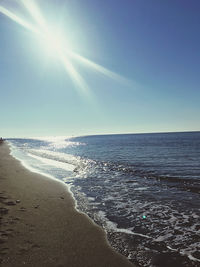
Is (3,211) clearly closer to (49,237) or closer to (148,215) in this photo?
(49,237)

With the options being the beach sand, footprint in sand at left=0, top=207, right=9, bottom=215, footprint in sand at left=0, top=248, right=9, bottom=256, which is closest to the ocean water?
the beach sand

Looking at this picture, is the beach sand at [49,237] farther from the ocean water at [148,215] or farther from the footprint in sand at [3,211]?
the ocean water at [148,215]

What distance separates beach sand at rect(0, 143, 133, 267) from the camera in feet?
16.6

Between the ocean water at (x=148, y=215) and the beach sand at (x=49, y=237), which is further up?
the beach sand at (x=49, y=237)

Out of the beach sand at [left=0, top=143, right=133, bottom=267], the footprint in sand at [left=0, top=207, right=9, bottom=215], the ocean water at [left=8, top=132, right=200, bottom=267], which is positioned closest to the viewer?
the beach sand at [left=0, top=143, right=133, bottom=267]

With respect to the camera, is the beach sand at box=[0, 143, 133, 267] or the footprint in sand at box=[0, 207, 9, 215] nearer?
the beach sand at box=[0, 143, 133, 267]

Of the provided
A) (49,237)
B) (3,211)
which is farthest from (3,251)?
(3,211)

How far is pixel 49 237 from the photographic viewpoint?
20.6ft

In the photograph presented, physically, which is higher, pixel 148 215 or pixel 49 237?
pixel 49 237

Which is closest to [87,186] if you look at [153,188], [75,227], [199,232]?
[153,188]

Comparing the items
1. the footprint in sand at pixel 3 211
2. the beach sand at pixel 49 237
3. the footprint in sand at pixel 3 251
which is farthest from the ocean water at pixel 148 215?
the footprint in sand at pixel 3 211

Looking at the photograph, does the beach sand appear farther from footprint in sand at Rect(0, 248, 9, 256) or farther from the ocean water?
the ocean water

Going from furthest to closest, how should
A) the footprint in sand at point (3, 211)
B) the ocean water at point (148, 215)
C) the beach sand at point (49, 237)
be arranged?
the footprint in sand at point (3, 211) → the ocean water at point (148, 215) → the beach sand at point (49, 237)

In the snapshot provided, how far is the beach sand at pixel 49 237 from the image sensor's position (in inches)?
199
